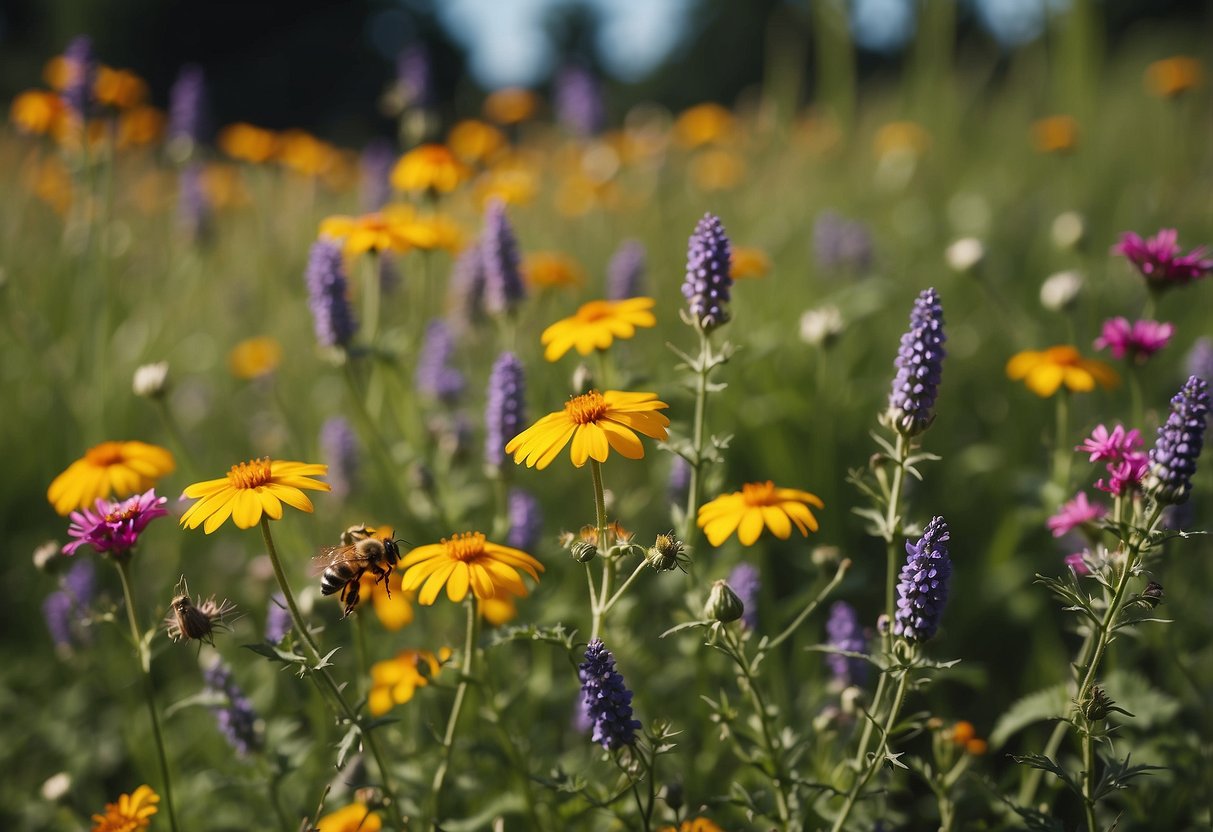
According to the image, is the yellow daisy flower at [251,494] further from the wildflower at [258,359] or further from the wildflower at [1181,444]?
the wildflower at [258,359]

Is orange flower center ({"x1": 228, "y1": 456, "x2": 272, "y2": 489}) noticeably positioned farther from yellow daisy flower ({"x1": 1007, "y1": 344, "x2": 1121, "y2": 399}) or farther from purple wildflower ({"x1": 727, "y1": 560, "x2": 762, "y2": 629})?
yellow daisy flower ({"x1": 1007, "y1": 344, "x2": 1121, "y2": 399})

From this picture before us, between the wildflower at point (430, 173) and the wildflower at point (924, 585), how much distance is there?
2163 mm

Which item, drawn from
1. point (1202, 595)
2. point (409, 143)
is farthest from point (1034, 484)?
point (409, 143)

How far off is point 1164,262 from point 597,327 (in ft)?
4.66

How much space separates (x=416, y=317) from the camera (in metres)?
3.42

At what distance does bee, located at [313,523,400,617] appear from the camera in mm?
1969

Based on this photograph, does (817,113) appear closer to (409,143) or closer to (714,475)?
(409,143)

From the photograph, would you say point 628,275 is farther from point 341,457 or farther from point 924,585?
point 924,585

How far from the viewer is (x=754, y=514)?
1.95 meters

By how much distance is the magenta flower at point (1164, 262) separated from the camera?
2334 millimetres

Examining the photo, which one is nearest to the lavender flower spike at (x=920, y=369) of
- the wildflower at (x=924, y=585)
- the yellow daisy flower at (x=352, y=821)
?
the wildflower at (x=924, y=585)

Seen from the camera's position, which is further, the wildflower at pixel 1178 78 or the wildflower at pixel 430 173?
the wildflower at pixel 1178 78

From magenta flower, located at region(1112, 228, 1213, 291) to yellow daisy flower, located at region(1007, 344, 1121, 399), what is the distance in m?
0.25

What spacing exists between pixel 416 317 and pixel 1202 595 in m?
2.83
